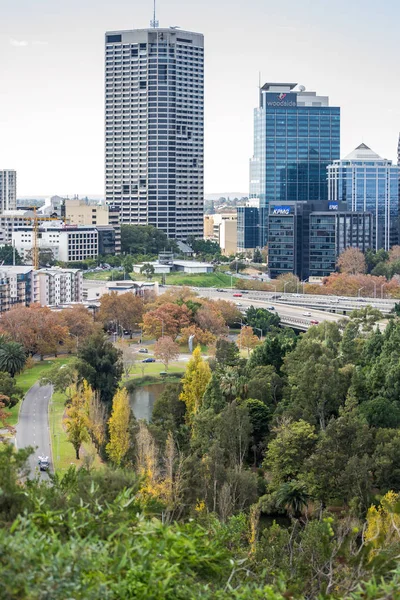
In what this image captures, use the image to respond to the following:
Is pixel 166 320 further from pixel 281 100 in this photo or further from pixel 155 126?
pixel 281 100

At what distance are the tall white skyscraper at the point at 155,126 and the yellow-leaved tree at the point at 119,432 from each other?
81361mm

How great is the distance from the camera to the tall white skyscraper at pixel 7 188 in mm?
142375

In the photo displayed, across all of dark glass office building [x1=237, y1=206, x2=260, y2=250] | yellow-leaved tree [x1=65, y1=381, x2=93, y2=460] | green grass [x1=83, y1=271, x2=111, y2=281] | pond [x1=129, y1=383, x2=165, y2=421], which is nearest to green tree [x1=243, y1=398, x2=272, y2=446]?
yellow-leaved tree [x1=65, y1=381, x2=93, y2=460]

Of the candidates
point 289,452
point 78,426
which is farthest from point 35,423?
point 289,452

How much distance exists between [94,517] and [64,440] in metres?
21.2

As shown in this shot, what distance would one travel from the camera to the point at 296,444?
97.2ft

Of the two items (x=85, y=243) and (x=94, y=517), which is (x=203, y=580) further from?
(x=85, y=243)

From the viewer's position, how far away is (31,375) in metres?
47.7

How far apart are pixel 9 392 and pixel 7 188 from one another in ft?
350

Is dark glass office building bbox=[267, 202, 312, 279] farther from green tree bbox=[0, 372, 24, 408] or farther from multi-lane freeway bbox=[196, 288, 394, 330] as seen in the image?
green tree bbox=[0, 372, 24, 408]

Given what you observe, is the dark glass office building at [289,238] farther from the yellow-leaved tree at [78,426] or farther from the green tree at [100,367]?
the yellow-leaved tree at [78,426]

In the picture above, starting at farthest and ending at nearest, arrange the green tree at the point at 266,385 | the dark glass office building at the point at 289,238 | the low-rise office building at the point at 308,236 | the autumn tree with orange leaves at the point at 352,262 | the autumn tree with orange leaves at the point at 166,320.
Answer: the low-rise office building at the point at 308,236, the autumn tree with orange leaves at the point at 352,262, the dark glass office building at the point at 289,238, the autumn tree with orange leaves at the point at 166,320, the green tree at the point at 266,385

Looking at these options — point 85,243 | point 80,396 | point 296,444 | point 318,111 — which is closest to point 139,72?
point 318,111

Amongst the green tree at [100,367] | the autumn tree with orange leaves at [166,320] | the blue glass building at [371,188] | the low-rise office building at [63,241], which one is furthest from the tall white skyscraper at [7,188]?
the green tree at [100,367]
